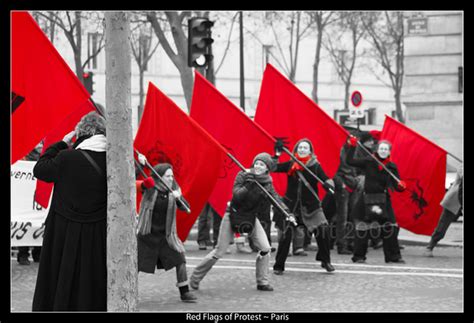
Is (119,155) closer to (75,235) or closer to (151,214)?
(75,235)

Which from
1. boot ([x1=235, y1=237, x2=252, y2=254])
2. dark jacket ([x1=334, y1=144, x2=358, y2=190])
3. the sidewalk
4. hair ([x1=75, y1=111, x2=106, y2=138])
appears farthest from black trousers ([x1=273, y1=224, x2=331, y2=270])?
hair ([x1=75, y1=111, x2=106, y2=138])

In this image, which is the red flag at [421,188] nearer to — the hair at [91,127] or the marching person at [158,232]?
the marching person at [158,232]

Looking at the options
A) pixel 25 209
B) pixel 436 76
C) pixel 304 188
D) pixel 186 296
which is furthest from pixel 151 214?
pixel 436 76

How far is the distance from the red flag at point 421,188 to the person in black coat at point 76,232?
26.1 ft

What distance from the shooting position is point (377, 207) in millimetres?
12984

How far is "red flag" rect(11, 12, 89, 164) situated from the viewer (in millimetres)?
8977

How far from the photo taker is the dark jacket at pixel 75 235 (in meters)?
7.28

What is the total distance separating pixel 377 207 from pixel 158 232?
4.39m

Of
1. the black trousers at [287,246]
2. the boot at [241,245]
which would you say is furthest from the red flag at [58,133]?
the boot at [241,245]

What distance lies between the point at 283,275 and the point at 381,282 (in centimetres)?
126

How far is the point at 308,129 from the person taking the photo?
14.1 metres

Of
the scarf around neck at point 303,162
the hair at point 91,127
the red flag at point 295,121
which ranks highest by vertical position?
the red flag at point 295,121

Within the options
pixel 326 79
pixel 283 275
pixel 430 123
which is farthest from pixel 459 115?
pixel 326 79

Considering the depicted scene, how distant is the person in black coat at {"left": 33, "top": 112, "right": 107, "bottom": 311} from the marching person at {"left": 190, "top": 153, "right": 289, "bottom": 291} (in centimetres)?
303
